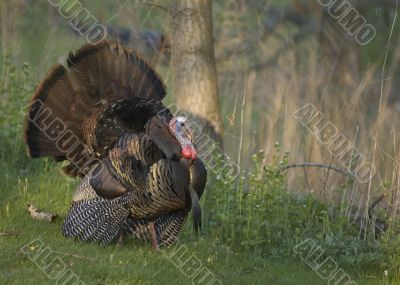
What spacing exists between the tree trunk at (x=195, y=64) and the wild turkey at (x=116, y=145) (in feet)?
2.88

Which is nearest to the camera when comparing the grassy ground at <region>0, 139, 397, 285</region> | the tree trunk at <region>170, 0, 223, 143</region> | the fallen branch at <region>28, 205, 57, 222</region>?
the grassy ground at <region>0, 139, 397, 285</region>

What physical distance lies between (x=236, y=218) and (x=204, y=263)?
0.97 metres

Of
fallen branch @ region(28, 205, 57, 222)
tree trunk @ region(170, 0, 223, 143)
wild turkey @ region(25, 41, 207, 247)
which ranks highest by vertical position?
tree trunk @ region(170, 0, 223, 143)

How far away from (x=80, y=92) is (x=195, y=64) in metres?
1.52

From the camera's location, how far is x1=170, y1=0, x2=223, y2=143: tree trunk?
8.60 m

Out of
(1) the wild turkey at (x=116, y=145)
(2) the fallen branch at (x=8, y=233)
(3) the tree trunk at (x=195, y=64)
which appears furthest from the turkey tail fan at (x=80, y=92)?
(2) the fallen branch at (x=8, y=233)

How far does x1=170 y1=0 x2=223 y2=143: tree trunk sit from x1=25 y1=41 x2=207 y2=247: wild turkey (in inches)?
34.6

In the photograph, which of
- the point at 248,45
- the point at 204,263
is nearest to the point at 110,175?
the point at 204,263

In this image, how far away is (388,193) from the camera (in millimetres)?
7164

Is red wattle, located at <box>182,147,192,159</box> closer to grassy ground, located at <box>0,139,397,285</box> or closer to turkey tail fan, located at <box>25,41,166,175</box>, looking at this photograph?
grassy ground, located at <box>0,139,397,285</box>

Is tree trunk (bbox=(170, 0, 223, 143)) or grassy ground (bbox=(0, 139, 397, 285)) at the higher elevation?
tree trunk (bbox=(170, 0, 223, 143))

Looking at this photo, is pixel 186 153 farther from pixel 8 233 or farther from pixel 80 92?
pixel 8 233

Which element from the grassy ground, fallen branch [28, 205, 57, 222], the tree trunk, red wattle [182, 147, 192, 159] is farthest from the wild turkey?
the tree trunk

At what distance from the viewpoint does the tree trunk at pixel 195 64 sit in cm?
860
